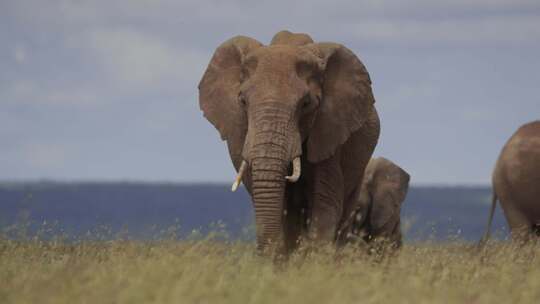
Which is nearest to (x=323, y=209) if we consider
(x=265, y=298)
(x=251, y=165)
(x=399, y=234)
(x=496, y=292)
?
(x=251, y=165)

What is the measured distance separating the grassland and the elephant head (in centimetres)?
551

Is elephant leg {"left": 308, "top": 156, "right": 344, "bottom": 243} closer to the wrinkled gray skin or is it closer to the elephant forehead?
the elephant forehead

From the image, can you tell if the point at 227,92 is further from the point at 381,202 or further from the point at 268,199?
the point at 381,202

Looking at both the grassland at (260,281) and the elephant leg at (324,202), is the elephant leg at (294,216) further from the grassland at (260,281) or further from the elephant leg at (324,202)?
the grassland at (260,281)

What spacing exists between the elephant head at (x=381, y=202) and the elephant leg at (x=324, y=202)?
18.1ft

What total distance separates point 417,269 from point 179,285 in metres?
3.71

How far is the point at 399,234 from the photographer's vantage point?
21.2 metres

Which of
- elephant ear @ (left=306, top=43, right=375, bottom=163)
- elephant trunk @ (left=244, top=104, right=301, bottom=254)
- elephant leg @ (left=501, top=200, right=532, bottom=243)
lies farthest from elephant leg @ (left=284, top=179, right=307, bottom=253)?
elephant leg @ (left=501, top=200, right=532, bottom=243)

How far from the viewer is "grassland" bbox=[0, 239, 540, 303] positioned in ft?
34.3

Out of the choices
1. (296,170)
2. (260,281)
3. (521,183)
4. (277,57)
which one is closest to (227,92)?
(277,57)

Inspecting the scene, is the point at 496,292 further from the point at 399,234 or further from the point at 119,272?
the point at 399,234

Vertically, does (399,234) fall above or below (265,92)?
below

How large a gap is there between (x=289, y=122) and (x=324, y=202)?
1.50 metres

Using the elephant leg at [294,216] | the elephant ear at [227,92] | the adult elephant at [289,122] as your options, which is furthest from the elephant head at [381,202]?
the elephant ear at [227,92]
